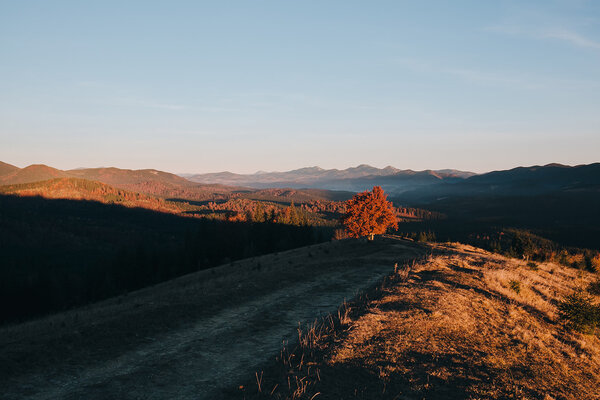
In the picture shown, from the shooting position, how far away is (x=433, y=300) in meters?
16.2

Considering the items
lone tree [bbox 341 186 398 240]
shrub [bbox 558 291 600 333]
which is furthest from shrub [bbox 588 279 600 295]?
lone tree [bbox 341 186 398 240]

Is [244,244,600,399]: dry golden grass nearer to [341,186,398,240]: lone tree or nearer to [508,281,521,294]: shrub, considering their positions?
[508,281,521,294]: shrub

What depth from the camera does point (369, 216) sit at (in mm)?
51344

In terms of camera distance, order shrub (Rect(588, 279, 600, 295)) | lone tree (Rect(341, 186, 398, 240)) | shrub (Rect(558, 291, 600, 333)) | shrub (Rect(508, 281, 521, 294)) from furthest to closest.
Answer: lone tree (Rect(341, 186, 398, 240)) < shrub (Rect(588, 279, 600, 295)) < shrub (Rect(508, 281, 521, 294)) < shrub (Rect(558, 291, 600, 333))

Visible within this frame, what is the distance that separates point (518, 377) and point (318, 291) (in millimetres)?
12177

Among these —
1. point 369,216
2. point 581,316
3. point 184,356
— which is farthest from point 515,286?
point 369,216

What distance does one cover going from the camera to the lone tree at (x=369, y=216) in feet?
168

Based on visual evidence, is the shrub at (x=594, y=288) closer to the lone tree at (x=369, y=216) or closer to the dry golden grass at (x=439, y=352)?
the dry golden grass at (x=439, y=352)

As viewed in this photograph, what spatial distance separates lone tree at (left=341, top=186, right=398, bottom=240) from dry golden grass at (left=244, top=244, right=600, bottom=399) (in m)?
31.6

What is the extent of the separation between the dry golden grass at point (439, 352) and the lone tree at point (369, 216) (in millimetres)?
31557

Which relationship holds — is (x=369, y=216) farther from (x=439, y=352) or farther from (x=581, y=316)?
(x=439, y=352)

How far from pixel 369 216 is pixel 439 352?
40303 mm

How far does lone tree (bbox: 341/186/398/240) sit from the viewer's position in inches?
2014

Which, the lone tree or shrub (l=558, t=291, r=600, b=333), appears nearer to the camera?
shrub (l=558, t=291, r=600, b=333)
